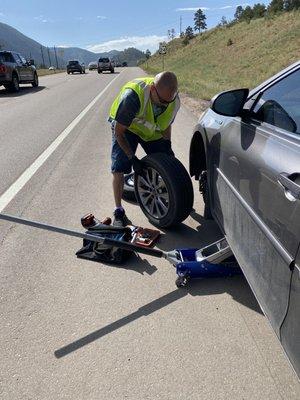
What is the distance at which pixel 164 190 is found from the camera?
4164 mm

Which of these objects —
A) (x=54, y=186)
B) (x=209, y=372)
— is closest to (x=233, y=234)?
(x=209, y=372)

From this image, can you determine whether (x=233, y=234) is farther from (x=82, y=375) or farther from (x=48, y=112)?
(x=48, y=112)

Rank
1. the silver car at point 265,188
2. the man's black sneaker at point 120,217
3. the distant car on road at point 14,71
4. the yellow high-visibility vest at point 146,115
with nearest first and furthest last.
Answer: the silver car at point 265,188
the yellow high-visibility vest at point 146,115
the man's black sneaker at point 120,217
the distant car on road at point 14,71

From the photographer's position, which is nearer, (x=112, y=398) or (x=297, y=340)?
(x=297, y=340)

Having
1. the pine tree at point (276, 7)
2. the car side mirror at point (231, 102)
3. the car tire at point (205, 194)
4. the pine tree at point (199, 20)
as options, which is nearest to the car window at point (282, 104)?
the car side mirror at point (231, 102)

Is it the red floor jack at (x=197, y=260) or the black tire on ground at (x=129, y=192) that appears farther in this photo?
the black tire on ground at (x=129, y=192)

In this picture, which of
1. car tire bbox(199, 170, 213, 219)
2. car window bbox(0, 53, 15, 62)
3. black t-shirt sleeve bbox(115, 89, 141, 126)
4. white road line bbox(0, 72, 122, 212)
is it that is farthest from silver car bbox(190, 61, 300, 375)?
car window bbox(0, 53, 15, 62)

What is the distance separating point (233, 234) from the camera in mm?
2947

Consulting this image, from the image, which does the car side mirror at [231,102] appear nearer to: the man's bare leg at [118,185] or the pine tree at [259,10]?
the man's bare leg at [118,185]

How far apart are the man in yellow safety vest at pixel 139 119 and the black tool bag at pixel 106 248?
42 centimetres

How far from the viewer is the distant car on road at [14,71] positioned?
19.7 meters

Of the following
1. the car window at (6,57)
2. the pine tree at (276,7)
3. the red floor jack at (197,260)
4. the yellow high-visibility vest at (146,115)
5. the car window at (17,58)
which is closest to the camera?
the red floor jack at (197,260)

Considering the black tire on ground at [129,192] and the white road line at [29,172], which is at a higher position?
the black tire on ground at [129,192]

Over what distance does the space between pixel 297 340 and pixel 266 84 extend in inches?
69.0
